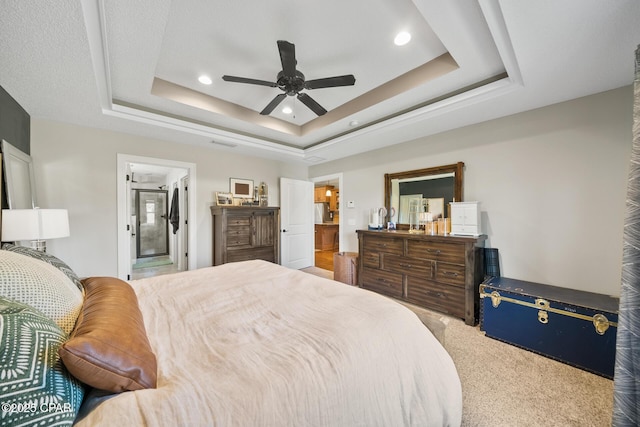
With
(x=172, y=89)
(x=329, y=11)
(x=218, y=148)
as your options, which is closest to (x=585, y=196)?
(x=329, y=11)

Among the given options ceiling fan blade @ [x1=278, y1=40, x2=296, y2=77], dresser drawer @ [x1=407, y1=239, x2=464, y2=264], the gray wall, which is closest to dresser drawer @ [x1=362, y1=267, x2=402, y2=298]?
dresser drawer @ [x1=407, y1=239, x2=464, y2=264]

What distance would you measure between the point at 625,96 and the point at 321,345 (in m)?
3.40

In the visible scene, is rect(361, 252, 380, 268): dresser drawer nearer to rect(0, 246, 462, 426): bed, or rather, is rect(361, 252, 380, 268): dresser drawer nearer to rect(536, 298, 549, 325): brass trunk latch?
rect(536, 298, 549, 325): brass trunk latch

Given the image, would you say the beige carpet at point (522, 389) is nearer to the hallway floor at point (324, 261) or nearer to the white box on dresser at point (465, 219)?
the white box on dresser at point (465, 219)

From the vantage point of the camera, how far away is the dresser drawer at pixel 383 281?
132 inches

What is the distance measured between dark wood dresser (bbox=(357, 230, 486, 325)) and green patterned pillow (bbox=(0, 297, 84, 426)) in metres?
3.11

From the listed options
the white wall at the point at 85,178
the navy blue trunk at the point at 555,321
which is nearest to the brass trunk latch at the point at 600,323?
the navy blue trunk at the point at 555,321

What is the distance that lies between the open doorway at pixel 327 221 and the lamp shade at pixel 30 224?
4.68 metres

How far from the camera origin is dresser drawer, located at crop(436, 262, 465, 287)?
2.77 meters

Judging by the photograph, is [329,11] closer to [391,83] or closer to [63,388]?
[391,83]

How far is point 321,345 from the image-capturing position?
3.38ft

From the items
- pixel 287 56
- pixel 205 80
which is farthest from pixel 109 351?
pixel 205 80

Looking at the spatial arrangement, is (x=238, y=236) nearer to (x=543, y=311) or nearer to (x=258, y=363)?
(x=258, y=363)

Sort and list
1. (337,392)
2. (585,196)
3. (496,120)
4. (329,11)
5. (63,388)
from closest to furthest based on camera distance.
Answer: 1. (63,388)
2. (337,392)
3. (329,11)
4. (585,196)
5. (496,120)
